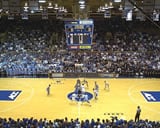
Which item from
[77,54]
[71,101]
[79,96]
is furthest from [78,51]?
[71,101]

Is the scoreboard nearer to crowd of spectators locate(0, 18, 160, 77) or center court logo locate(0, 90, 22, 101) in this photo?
center court logo locate(0, 90, 22, 101)

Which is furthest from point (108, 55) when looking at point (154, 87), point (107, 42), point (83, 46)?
point (83, 46)

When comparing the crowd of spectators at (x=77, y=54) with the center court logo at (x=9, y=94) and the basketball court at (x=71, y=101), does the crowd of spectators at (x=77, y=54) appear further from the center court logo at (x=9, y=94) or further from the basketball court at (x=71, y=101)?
the center court logo at (x=9, y=94)

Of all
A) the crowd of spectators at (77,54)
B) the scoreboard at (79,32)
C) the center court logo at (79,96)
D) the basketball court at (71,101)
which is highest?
the scoreboard at (79,32)

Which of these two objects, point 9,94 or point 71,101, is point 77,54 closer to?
point 9,94

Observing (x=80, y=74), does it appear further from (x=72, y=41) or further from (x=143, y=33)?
(x=143, y=33)

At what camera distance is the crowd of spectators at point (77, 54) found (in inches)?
1249

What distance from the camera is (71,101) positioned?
2316 cm

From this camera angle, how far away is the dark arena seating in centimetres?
3147

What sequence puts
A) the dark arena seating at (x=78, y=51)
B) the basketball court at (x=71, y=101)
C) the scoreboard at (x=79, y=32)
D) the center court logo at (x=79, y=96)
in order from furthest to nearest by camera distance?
the dark arena seating at (x=78, y=51), the center court logo at (x=79, y=96), the scoreboard at (x=79, y=32), the basketball court at (x=71, y=101)

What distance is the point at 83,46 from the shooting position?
23969 mm

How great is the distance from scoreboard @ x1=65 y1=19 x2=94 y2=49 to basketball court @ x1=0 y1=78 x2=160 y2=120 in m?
4.26

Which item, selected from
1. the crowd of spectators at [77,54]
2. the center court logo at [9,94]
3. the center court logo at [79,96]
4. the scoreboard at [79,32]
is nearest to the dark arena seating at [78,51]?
the crowd of spectators at [77,54]

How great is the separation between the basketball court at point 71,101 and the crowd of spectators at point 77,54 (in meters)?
1.94
